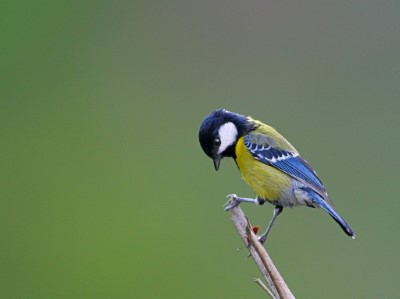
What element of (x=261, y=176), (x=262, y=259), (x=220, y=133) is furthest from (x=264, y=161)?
(x=262, y=259)

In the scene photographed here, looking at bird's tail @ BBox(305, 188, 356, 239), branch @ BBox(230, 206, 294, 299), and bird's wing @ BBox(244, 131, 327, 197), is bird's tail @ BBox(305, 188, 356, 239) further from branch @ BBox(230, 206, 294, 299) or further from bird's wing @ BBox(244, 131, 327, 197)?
branch @ BBox(230, 206, 294, 299)

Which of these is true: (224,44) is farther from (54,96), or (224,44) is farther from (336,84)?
(54,96)

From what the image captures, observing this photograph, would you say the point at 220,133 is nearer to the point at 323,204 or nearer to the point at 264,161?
the point at 264,161

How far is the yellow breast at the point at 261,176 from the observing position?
2531mm

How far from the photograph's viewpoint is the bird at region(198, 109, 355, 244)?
253 cm

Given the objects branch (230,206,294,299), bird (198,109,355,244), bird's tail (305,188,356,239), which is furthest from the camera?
bird (198,109,355,244)

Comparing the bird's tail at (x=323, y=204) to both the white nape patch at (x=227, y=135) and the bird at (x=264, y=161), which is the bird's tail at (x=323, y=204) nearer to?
the bird at (x=264, y=161)

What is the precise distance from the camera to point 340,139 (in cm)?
457

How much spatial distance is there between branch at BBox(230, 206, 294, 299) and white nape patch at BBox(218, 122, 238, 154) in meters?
0.70

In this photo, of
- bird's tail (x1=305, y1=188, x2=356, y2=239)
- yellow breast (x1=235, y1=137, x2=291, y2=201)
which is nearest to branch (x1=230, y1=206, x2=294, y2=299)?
bird's tail (x1=305, y1=188, x2=356, y2=239)

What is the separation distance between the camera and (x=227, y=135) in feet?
8.59

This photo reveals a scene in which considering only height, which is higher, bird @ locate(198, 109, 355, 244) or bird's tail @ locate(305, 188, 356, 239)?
bird @ locate(198, 109, 355, 244)

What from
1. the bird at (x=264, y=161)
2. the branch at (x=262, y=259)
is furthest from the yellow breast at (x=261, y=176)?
the branch at (x=262, y=259)

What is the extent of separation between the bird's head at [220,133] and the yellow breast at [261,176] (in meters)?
0.03
